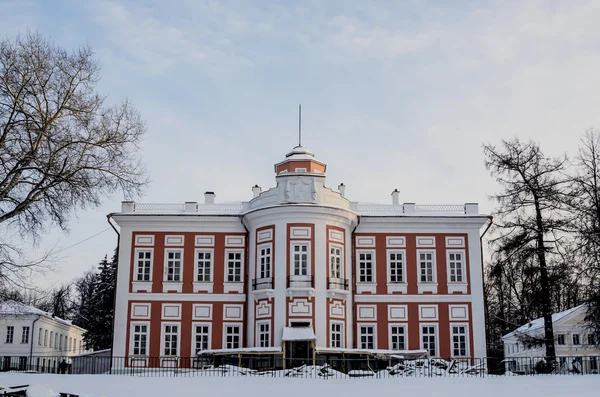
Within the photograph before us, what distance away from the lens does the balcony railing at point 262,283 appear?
29.0 metres

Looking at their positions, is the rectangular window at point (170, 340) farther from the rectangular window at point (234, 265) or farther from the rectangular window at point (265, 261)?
the rectangular window at point (265, 261)

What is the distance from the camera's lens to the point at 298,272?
28.9 m

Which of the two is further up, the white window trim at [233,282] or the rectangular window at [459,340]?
the white window trim at [233,282]

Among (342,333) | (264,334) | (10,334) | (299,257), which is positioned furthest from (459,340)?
(10,334)

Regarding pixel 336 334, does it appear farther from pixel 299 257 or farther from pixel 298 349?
pixel 299 257

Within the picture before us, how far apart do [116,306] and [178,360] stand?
3.72m

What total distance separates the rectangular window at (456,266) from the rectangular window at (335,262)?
16.9 ft

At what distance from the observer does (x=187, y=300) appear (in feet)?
100

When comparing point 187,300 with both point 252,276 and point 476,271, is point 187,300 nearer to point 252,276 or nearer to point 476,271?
point 252,276

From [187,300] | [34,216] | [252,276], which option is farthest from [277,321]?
[34,216]

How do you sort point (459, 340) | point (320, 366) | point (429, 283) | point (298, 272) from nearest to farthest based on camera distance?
Result: point (320, 366) → point (298, 272) → point (459, 340) → point (429, 283)

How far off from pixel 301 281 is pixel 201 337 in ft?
17.7

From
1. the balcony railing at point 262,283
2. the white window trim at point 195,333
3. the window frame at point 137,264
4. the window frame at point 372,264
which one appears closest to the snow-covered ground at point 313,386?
the balcony railing at point 262,283

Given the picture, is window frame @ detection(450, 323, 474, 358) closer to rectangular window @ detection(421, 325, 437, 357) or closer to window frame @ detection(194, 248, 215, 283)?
rectangular window @ detection(421, 325, 437, 357)
